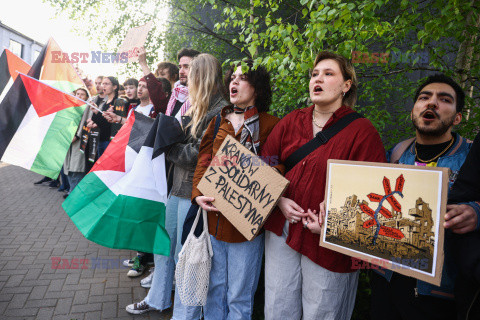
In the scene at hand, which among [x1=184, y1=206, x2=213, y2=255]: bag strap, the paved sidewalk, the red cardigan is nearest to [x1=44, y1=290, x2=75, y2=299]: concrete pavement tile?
the paved sidewalk

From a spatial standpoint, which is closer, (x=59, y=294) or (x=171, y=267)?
(x=171, y=267)

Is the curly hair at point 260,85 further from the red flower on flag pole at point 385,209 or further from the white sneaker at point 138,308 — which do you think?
the white sneaker at point 138,308

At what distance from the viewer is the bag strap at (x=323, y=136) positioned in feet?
5.66

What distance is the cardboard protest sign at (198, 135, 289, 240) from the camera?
174 cm

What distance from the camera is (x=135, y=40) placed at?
3.36 m

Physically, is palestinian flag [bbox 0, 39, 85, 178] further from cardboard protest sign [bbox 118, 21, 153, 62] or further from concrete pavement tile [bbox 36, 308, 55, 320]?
concrete pavement tile [bbox 36, 308, 55, 320]

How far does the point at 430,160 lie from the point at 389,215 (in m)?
0.59

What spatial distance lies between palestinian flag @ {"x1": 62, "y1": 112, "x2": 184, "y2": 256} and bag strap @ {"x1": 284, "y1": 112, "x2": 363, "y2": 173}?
1.13 metres

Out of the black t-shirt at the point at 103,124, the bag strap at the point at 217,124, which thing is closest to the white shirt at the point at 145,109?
the black t-shirt at the point at 103,124

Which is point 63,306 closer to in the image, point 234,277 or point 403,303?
point 234,277

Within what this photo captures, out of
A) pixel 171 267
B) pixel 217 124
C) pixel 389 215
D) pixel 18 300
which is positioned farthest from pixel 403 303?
pixel 18 300

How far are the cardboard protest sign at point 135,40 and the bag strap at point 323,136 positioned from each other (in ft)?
7.80

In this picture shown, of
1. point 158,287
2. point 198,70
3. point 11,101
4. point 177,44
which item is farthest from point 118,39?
point 158,287

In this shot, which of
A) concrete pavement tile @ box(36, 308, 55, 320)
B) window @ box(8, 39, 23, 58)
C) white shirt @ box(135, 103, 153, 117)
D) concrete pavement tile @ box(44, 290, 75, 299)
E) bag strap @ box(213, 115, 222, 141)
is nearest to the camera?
bag strap @ box(213, 115, 222, 141)
